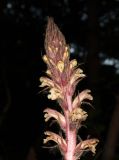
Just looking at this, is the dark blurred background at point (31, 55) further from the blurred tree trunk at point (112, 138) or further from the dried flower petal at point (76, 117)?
the dried flower petal at point (76, 117)

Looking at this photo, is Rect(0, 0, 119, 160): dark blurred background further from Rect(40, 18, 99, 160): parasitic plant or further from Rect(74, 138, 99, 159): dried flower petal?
Rect(40, 18, 99, 160): parasitic plant

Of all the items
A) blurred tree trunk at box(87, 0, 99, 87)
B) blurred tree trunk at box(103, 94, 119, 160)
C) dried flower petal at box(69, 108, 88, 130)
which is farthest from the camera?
blurred tree trunk at box(87, 0, 99, 87)

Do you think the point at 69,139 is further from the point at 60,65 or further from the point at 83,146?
the point at 60,65

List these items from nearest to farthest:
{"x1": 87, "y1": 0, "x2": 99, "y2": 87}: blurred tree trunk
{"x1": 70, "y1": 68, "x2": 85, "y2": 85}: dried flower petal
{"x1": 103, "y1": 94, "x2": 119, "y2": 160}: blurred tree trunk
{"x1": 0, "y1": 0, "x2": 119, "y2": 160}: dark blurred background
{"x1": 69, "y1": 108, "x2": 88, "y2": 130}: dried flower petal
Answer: {"x1": 69, "y1": 108, "x2": 88, "y2": 130}: dried flower petal < {"x1": 70, "y1": 68, "x2": 85, "y2": 85}: dried flower petal < {"x1": 103, "y1": 94, "x2": 119, "y2": 160}: blurred tree trunk < {"x1": 87, "y1": 0, "x2": 99, "y2": 87}: blurred tree trunk < {"x1": 0, "y1": 0, "x2": 119, "y2": 160}: dark blurred background

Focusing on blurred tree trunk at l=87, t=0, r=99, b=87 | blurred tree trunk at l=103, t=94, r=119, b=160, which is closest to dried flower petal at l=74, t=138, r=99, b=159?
blurred tree trunk at l=103, t=94, r=119, b=160

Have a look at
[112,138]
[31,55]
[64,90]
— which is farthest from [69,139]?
[31,55]

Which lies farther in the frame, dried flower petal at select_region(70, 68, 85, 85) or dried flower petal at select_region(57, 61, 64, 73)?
dried flower petal at select_region(70, 68, 85, 85)

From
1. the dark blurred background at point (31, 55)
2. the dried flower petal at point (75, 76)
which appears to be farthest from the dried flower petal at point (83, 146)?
the dark blurred background at point (31, 55)

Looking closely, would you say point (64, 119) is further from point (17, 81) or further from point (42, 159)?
point (17, 81)
